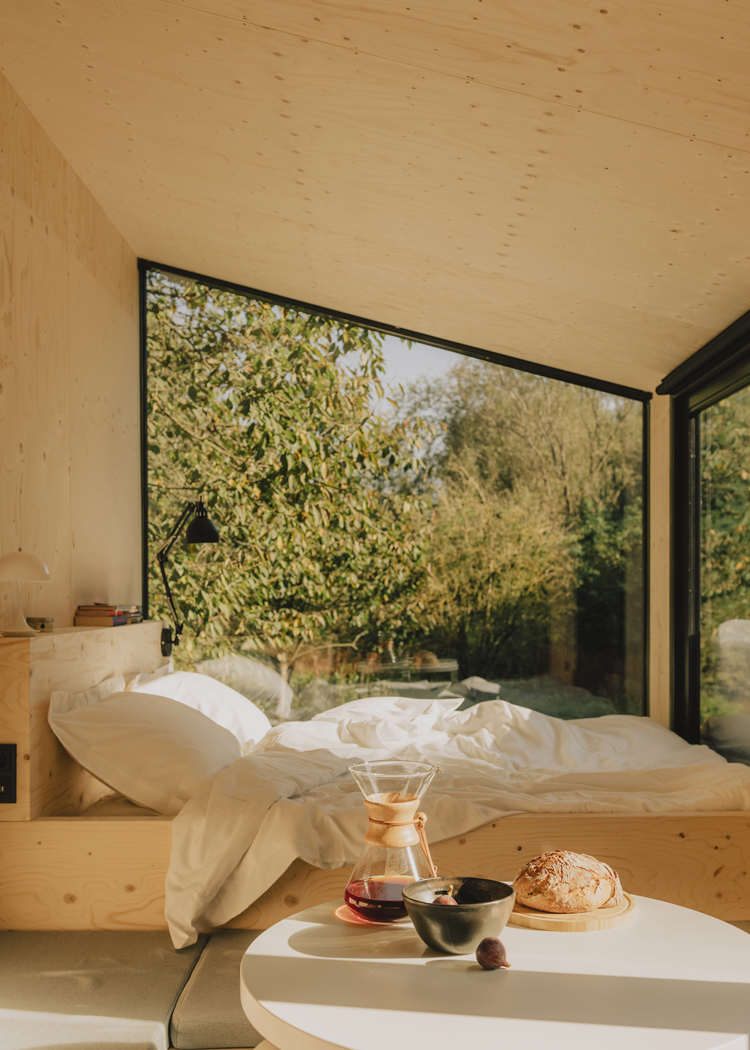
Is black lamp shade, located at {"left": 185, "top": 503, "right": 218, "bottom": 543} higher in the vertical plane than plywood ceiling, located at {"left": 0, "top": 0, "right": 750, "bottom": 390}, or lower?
lower

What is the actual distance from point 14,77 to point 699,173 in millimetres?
2077

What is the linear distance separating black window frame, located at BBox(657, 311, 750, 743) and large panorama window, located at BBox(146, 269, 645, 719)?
369 millimetres

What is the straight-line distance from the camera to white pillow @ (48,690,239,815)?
2324 millimetres

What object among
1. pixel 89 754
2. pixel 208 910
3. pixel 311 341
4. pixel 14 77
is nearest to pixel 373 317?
pixel 311 341

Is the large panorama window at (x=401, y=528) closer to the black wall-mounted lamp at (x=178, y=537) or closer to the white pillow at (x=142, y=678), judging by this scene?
the black wall-mounted lamp at (x=178, y=537)

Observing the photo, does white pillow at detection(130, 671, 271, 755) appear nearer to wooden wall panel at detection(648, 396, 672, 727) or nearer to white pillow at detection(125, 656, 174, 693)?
white pillow at detection(125, 656, 174, 693)

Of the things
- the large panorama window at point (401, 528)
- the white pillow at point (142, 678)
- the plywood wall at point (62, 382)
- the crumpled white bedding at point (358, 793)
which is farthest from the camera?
the large panorama window at point (401, 528)

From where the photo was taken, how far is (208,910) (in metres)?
2.11

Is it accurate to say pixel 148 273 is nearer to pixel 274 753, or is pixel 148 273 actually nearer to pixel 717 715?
pixel 274 753

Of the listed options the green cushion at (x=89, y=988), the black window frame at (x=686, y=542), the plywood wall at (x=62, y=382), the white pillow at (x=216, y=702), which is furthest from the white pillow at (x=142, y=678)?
the black window frame at (x=686, y=542)

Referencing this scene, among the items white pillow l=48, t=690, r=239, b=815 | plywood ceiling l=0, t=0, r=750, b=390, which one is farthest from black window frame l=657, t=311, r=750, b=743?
white pillow l=48, t=690, r=239, b=815

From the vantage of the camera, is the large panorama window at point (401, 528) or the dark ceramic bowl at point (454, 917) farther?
the large panorama window at point (401, 528)

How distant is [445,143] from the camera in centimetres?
227

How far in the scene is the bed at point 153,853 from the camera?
7.24 ft
